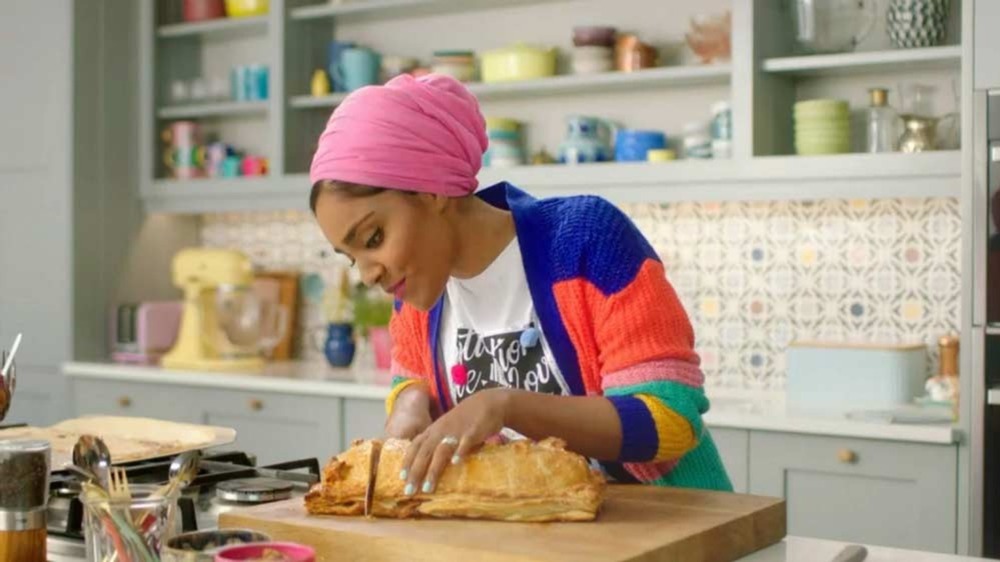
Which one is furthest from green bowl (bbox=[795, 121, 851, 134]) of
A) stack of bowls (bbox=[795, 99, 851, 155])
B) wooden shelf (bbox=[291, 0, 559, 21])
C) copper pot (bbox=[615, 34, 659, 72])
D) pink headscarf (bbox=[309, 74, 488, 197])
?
pink headscarf (bbox=[309, 74, 488, 197])

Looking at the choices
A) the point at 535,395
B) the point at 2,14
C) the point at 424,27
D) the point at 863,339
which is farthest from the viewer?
the point at 2,14

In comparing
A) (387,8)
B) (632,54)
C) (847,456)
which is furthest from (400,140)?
(387,8)

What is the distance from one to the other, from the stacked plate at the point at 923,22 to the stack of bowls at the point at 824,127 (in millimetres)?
237

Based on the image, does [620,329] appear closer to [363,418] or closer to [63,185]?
[363,418]

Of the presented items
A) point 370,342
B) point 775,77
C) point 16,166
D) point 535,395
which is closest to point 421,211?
point 535,395

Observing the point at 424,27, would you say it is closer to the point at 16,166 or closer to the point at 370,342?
the point at 370,342

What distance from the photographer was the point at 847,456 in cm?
308

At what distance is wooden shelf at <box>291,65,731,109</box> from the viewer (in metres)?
3.67

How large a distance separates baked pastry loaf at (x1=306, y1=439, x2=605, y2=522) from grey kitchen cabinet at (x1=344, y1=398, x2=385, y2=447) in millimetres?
2212

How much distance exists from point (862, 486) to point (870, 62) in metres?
1.11

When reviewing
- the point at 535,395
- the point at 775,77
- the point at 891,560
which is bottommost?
the point at 891,560

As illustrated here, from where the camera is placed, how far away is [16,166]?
15.4 ft

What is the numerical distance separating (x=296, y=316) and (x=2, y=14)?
1.53 meters

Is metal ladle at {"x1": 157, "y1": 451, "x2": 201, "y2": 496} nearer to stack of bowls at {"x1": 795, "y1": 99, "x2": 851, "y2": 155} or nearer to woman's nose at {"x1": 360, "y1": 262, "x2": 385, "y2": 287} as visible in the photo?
woman's nose at {"x1": 360, "y1": 262, "x2": 385, "y2": 287}
